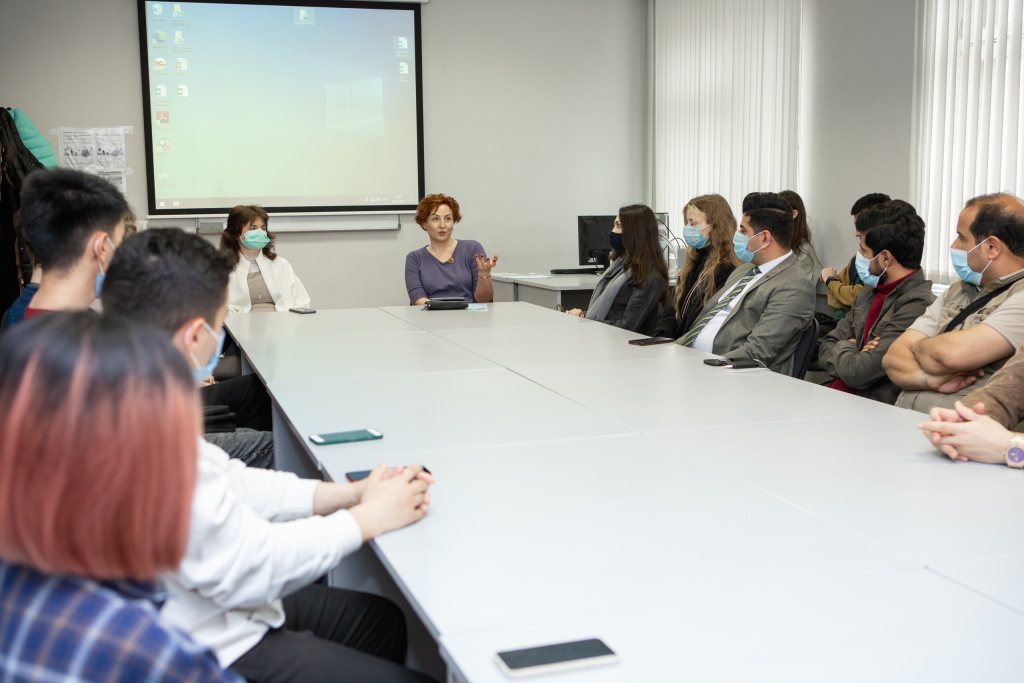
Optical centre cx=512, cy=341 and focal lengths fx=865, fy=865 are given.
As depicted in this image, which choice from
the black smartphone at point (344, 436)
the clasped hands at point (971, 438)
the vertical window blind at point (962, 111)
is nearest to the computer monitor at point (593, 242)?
the vertical window blind at point (962, 111)

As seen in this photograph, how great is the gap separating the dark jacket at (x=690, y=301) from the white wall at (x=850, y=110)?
1.37 metres

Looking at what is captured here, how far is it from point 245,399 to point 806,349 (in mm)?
2180

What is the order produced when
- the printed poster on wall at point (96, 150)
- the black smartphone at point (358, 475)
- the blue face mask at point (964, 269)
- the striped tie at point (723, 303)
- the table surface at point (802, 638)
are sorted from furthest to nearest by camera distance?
the printed poster on wall at point (96, 150)
the striped tie at point (723, 303)
the blue face mask at point (964, 269)
the black smartphone at point (358, 475)
the table surface at point (802, 638)

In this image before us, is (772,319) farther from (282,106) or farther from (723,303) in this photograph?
(282,106)

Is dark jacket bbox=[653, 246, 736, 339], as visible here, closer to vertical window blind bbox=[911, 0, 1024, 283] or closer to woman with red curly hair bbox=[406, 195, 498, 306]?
woman with red curly hair bbox=[406, 195, 498, 306]

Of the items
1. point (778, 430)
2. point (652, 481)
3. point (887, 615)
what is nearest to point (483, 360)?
point (778, 430)

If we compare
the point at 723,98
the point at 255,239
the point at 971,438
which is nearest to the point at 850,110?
the point at 723,98

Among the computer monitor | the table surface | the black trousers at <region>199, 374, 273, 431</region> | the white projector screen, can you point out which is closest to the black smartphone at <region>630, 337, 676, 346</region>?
the black trousers at <region>199, 374, 273, 431</region>

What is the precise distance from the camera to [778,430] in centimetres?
193

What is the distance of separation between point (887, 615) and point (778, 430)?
3.01ft

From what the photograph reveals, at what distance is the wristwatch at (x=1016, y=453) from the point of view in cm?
160

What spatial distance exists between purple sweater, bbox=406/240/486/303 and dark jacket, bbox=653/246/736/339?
48.3 inches

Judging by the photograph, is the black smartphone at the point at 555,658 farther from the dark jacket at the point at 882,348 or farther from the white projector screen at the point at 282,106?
the white projector screen at the point at 282,106

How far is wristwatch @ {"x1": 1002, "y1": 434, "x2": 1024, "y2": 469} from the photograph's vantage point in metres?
1.60
